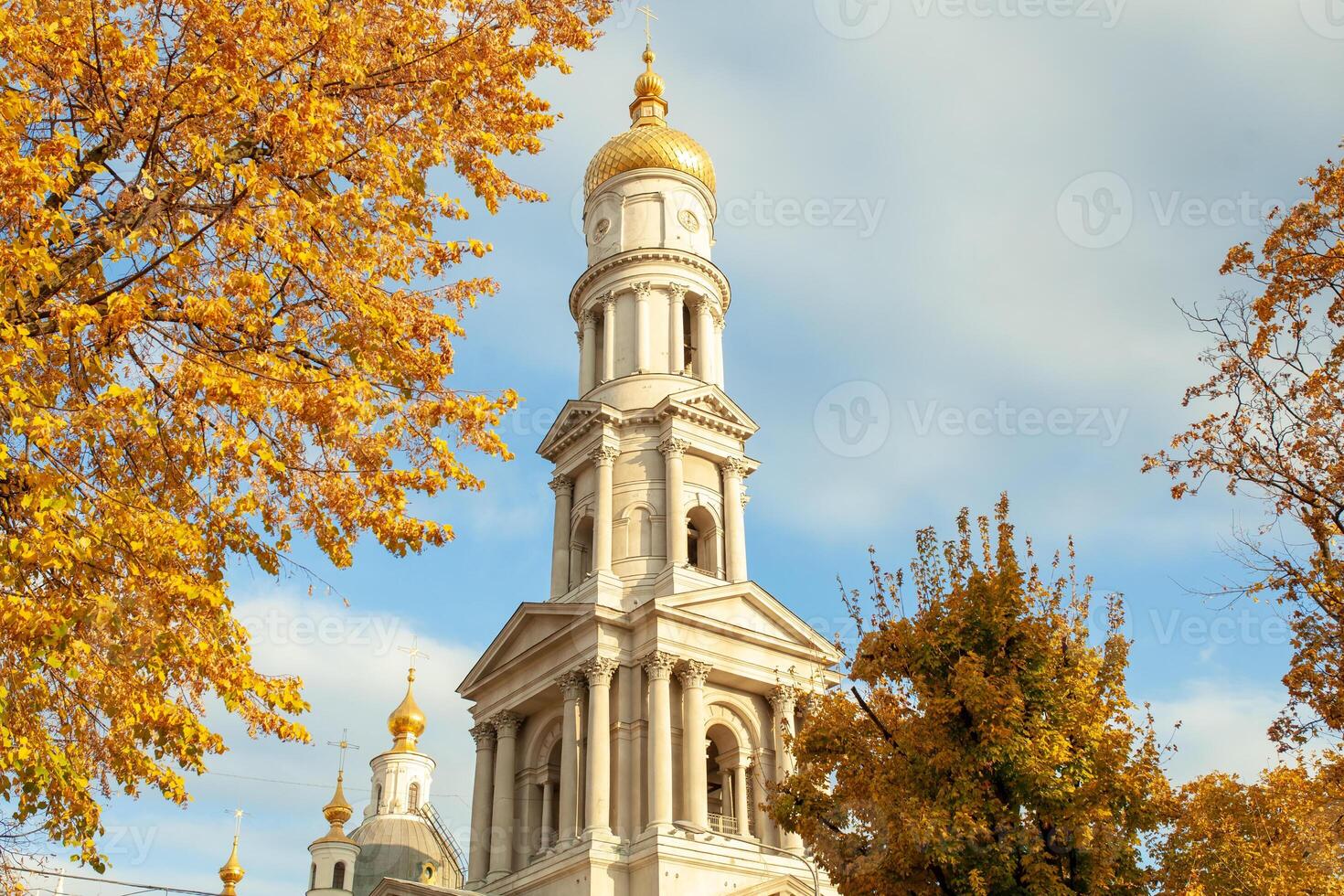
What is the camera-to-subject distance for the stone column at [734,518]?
33062mm

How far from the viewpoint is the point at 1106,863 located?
1480 centimetres

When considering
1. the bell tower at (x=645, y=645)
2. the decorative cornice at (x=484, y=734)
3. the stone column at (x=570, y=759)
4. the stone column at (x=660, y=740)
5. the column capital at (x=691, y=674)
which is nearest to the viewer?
the stone column at (x=660, y=740)

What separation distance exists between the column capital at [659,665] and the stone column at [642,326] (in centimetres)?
906

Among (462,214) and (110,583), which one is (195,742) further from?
(462,214)

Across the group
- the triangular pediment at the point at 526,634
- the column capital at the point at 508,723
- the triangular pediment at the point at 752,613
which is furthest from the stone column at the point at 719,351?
the column capital at the point at 508,723

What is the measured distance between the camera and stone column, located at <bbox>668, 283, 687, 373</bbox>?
35.5 metres

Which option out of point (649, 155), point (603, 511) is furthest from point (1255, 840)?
point (649, 155)

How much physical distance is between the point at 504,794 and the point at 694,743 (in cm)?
566

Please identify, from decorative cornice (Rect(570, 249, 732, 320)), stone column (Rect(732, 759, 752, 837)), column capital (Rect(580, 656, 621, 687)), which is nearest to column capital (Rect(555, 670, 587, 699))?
column capital (Rect(580, 656, 621, 687))

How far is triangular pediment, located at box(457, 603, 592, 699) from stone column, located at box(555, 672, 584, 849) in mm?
1272

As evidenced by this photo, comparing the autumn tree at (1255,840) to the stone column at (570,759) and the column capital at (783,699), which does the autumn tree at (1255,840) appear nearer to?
the column capital at (783,699)

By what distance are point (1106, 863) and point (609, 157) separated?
29427 millimetres

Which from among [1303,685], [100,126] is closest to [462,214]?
[100,126]

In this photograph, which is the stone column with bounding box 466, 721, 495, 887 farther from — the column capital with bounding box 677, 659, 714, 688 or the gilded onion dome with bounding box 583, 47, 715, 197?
the gilded onion dome with bounding box 583, 47, 715, 197
